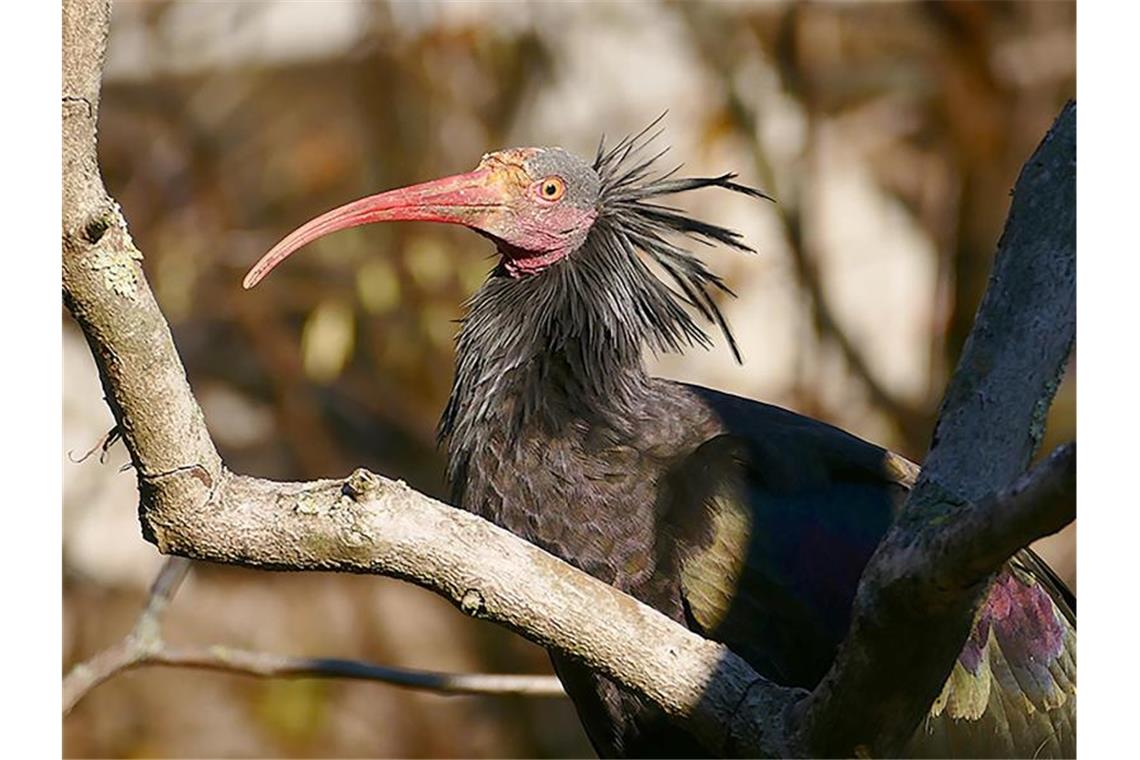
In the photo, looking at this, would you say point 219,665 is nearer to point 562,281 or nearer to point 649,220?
point 562,281

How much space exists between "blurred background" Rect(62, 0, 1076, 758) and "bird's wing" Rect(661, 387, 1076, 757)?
237 centimetres

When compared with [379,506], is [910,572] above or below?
above

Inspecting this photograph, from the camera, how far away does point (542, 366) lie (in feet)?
9.62

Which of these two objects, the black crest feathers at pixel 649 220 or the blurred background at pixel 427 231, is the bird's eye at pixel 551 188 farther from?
the blurred background at pixel 427 231

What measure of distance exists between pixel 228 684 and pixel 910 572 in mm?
5156

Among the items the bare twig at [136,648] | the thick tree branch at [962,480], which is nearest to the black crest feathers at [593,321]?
the bare twig at [136,648]

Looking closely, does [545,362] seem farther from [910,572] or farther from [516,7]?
[516,7]

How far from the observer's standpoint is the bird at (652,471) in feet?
8.80

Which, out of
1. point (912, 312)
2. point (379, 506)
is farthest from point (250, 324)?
point (379, 506)

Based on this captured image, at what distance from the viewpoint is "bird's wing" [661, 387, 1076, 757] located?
8.77 feet

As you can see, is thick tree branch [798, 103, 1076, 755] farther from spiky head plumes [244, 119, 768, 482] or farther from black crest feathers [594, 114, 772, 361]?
black crest feathers [594, 114, 772, 361]

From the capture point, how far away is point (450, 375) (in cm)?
593

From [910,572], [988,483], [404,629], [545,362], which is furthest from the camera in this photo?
[404,629]

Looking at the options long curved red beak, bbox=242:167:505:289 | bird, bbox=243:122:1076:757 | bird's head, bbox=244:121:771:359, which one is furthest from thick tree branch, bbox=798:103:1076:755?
long curved red beak, bbox=242:167:505:289
